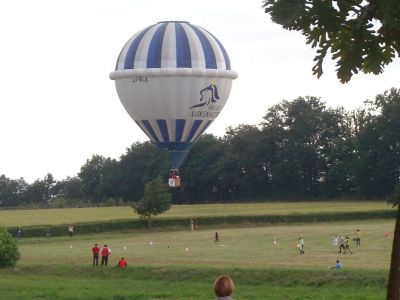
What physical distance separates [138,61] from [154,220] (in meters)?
24.8

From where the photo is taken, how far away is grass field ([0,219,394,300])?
28.9 meters

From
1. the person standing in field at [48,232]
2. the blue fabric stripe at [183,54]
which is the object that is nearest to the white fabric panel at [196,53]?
the blue fabric stripe at [183,54]

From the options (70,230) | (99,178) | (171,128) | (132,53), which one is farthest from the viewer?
(99,178)

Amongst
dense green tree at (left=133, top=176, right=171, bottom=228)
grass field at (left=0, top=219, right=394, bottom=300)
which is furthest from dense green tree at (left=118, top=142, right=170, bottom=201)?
grass field at (left=0, top=219, right=394, bottom=300)

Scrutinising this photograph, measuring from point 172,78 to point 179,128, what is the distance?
127 inches

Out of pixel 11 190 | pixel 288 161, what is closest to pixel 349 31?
pixel 288 161

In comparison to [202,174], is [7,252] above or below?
below

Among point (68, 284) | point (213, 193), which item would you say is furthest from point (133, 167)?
point (68, 284)

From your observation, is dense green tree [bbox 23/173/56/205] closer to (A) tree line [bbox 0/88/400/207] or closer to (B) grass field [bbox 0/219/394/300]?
(A) tree line [bbox 0/88/400/207]

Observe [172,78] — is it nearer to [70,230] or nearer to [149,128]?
[149,128]

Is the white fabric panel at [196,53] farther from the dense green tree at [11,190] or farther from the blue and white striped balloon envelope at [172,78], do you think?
Result: the dense green tree at [11,190]

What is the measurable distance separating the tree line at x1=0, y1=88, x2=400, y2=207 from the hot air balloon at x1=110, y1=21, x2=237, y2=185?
187 feet

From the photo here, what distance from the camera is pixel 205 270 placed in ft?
116

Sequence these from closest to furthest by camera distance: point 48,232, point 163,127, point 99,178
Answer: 1. point 163,127
2. point 48,232
3. point 99,178
